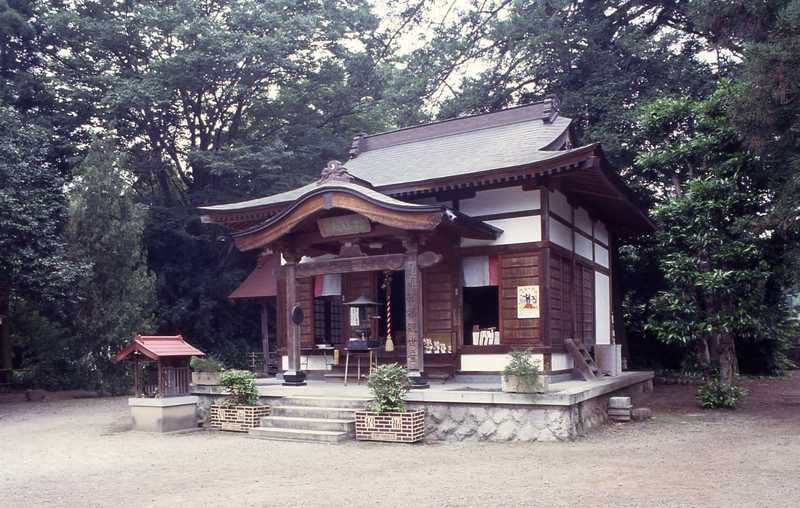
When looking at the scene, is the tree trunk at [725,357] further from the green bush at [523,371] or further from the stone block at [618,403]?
the green bush at [523,371]

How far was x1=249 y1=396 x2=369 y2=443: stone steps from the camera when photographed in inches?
371

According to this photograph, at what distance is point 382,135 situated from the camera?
16734 mm

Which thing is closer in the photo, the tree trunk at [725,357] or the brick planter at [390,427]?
the brick planter at [390,427]

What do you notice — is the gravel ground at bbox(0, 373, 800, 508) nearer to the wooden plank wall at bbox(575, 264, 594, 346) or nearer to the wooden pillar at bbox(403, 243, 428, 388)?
the wooden pillar at bbox(403, 243, 428, 388)

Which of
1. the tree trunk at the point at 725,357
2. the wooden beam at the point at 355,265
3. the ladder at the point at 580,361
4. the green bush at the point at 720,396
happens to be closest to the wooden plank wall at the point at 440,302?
the wooden beam at the point at 355,265

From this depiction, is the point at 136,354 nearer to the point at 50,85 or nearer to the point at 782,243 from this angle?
the point at 782,243

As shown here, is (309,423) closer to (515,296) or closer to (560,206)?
(515,296)

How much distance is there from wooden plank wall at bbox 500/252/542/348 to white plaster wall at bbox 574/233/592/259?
2.40m

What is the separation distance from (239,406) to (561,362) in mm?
5509

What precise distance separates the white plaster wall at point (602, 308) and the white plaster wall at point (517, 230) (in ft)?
13.5

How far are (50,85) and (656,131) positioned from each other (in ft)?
55.3

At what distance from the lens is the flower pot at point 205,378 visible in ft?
37.1

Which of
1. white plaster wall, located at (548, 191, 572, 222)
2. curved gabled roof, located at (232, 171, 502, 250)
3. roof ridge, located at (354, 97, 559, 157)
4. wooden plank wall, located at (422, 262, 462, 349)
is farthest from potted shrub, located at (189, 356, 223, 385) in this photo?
roof ridge, located at (354, 97, 559, 157)

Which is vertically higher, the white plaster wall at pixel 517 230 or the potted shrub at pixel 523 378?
the white plaster wall at pixel 517 230
